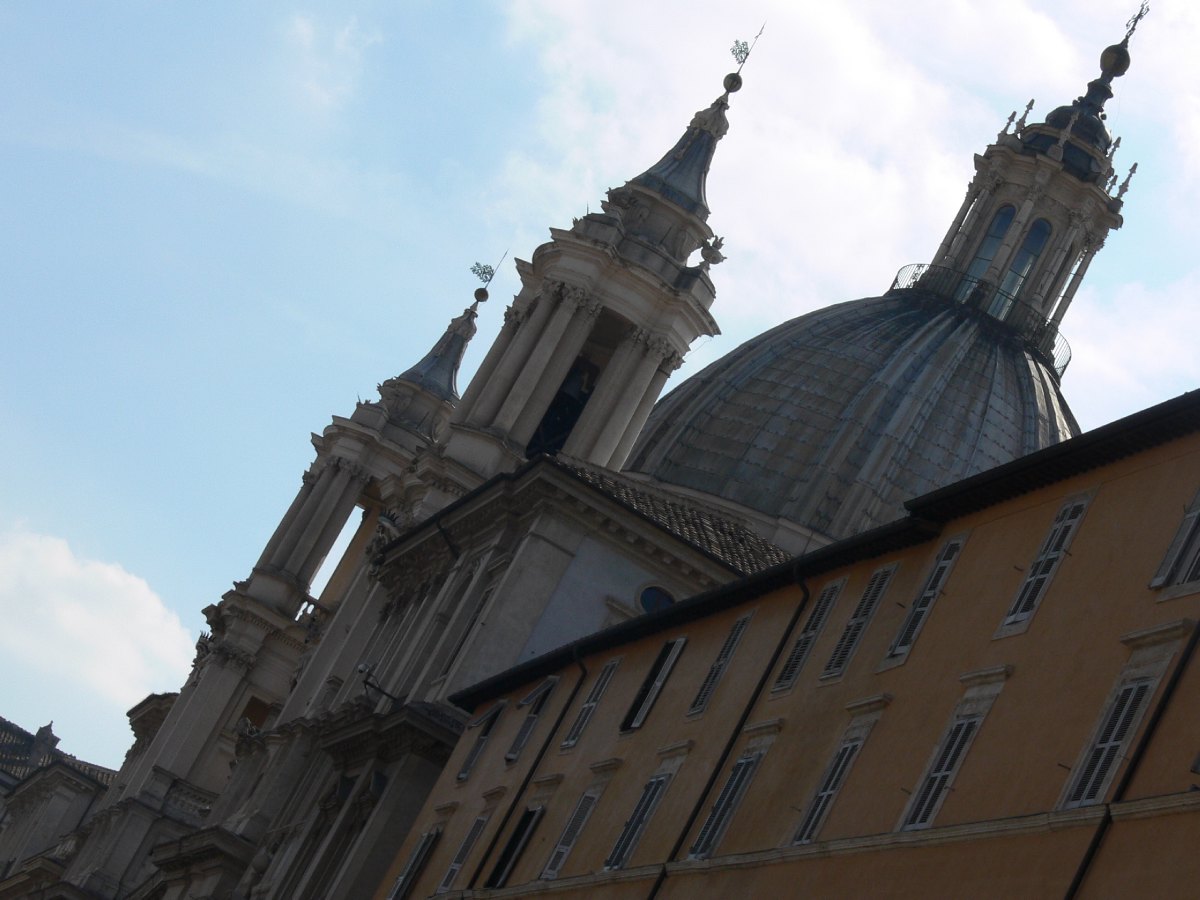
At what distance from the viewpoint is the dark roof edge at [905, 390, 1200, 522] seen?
24547 mm

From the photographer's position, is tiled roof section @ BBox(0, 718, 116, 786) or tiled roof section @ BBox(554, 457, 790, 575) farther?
tiled roof section @ BBox(0, 718, 116, 786)

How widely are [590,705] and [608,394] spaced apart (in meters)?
27.5

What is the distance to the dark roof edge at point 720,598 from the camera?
30.8 m

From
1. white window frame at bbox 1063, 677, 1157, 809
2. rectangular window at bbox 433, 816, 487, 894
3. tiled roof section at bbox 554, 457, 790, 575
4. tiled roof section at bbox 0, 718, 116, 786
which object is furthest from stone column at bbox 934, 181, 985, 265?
tiled roof section at bbox 0, 718, 116, 786

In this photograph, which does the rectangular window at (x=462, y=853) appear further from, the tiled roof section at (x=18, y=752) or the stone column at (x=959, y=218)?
the tiled roof section at (x=18, y=752)

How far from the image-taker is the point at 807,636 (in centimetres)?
3225

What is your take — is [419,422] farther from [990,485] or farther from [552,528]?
[990,485]

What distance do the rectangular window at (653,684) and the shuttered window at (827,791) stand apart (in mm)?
8745

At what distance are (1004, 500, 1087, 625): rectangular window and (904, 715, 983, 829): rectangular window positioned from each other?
1395 mm

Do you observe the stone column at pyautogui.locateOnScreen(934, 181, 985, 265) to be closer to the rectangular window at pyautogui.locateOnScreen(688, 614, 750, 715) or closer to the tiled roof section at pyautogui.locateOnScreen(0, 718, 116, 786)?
the rectangular window at pyautogui.locateOnScreen(688, 614, 750, 715)

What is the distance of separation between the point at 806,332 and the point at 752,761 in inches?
2047

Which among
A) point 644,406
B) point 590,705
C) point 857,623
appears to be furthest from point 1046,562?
point 644,406

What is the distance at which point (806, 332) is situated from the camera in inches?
3233

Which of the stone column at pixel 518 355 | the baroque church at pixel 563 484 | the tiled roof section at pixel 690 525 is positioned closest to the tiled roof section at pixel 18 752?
the baroque church at pixel 563 484
